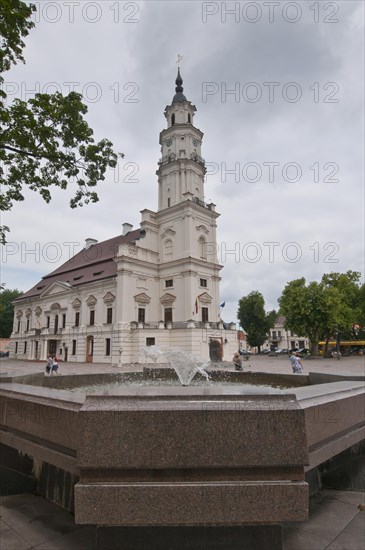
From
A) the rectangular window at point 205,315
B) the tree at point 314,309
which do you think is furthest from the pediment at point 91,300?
the tree at point 314,309

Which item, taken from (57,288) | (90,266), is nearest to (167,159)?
(90,266)

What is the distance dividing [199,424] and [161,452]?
0.34m

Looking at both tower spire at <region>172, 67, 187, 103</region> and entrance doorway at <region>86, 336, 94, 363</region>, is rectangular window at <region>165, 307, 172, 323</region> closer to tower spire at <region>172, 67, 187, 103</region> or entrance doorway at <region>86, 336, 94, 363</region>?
entrance doorway at <region>86, 336, 94, 363</region>

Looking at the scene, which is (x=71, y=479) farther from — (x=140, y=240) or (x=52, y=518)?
(x=140, y=240)

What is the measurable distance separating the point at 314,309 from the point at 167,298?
1913 centimetres

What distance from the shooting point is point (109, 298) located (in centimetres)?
3419

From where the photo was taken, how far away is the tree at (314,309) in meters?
41.0

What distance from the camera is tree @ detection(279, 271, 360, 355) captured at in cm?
4100

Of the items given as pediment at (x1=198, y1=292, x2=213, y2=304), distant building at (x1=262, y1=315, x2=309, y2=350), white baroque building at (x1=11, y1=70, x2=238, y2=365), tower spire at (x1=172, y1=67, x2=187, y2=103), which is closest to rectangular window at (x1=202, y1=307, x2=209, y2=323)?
white baroque building at (x1=11, y1=70, x2=238, y2=365)

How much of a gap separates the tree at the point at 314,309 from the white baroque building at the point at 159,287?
12.0m

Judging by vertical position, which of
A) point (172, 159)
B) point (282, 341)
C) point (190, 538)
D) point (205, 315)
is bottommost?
point (190, 538)

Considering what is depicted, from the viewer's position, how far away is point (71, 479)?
3.24 m

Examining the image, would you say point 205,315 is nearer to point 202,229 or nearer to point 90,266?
point 202,229

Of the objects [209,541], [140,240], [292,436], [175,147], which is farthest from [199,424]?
[175,147]
